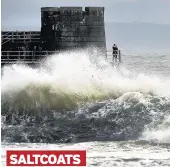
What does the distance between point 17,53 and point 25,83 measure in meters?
1.53

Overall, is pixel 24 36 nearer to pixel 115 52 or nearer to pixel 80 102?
pixel 115 52

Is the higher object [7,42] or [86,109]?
[7,42]

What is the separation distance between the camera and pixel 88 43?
9.54m

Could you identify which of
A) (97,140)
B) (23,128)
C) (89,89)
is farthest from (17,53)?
(97,140)

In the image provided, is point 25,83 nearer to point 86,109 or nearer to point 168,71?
point 86,109

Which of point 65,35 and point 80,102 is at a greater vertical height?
point 65,35

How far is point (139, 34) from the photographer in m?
10.3

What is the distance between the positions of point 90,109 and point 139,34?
2638 mm

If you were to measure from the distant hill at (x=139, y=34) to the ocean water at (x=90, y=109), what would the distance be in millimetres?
567

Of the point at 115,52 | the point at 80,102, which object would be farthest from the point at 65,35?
the point at 80,102

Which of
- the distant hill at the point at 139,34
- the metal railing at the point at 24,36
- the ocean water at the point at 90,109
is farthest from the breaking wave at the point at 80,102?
the metal railing at the point at 24,36

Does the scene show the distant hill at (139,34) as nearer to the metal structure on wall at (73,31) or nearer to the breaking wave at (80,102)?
the metal structure on wall at (73,31)

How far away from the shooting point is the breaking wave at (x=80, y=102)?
727 cm

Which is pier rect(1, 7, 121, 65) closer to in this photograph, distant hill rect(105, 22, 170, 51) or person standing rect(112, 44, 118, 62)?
A: person standing rect(112, 44, 118, 62)
